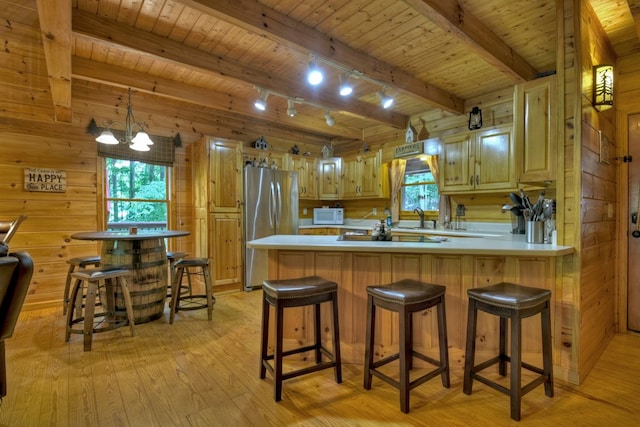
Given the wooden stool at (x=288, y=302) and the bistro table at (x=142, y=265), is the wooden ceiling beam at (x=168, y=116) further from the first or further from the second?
the wooden stool at (x=288, y=302)

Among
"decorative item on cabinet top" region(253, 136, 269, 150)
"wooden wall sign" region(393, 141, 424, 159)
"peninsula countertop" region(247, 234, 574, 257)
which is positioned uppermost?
"decorative item on cabinet top" region(253, 136, 269, 150)

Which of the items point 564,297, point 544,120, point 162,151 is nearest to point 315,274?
point 564,297

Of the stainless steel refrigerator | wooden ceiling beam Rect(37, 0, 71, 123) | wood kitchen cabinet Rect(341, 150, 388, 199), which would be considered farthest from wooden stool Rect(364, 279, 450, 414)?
wood kitchen cabinet Rect(341, 150, 388, 199)

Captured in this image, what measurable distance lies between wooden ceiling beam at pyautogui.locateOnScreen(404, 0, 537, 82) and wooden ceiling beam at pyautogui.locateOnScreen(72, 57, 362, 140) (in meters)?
2.72

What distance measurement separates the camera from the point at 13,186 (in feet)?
11.4

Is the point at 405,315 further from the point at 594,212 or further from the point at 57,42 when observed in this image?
the point at 57,42

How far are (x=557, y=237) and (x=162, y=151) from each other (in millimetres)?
4471

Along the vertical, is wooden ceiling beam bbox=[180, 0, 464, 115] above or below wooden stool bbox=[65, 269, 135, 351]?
above

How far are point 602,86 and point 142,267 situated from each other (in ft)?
13.6

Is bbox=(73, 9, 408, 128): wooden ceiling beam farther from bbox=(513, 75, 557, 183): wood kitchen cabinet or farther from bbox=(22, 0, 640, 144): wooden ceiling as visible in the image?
bbox=(513, 75, 557, 183): wood kitchen cabinet

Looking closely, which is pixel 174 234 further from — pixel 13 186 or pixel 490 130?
pixel 490 130

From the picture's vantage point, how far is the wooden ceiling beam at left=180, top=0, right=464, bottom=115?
2.13 meters

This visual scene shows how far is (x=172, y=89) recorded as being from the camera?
3.65m

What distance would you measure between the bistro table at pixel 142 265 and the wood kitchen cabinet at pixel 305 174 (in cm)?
257
